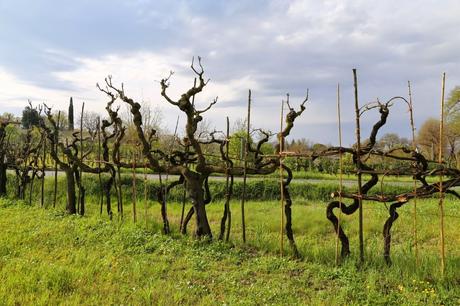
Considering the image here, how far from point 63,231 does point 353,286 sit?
5.30 meters

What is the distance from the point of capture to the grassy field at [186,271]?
4.45 metres

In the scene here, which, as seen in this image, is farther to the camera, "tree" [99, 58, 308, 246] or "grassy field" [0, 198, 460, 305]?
"tree" [99, 58, 308, 246]

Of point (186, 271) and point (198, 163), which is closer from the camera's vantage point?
point (186, 271)

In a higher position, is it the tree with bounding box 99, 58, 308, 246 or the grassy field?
the tree with bounding box 99, 58, 308, 246

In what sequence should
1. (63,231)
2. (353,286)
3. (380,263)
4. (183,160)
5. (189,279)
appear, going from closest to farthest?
(353,286), (189,279), (380,263), (63,231), (183,160)

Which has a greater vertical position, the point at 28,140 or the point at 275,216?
the point at 28,140

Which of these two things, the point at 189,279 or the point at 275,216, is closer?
the point at 189,279

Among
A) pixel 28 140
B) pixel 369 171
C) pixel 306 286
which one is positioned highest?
pixel 28 140

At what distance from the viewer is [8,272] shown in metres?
5.00

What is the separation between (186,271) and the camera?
17.6ft

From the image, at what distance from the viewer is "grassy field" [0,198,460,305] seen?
4.45m

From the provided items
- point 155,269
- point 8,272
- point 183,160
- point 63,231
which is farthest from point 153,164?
point 8,272

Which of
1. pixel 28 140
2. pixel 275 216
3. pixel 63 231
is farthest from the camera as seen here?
pixel 28 140

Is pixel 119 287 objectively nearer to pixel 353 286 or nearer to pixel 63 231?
pixel 353 286
